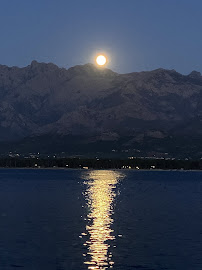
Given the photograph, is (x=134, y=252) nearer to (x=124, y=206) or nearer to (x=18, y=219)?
(x=18, y=219)

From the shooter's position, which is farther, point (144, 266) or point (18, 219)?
point (18, 219)

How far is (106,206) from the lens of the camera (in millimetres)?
178875

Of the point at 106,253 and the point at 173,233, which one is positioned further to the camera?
the point at 173,233

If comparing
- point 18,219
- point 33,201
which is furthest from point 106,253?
point 33,201

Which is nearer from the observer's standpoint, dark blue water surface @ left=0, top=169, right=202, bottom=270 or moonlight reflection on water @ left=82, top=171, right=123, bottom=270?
moonlight reflection on water @ left=82, top=171, right=123, bottom=270

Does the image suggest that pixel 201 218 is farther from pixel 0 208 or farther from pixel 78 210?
pixel 0 208

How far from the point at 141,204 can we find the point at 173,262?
10139 cm

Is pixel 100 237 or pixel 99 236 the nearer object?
pixel 100 237

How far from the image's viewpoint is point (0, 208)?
542 feet

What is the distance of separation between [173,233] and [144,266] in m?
33.9

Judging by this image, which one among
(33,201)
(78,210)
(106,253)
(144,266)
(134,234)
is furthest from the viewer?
(33,201)

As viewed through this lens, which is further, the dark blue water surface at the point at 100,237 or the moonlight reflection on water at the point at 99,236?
the dark blue water surface at the point at 100,237

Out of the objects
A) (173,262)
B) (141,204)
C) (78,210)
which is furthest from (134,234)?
(141,204)

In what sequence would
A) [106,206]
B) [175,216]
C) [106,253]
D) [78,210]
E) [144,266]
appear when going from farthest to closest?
1. [106,206]
2. [78,210]
3. [175,216]
4. [106,253]
5. [144,266]
